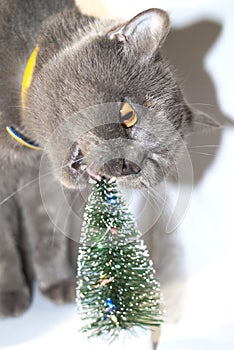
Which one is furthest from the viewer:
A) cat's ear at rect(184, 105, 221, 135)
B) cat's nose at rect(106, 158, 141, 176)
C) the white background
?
the white background

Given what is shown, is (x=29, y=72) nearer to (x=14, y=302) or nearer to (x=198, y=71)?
(x=198, y=71)

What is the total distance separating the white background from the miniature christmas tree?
0.65ft

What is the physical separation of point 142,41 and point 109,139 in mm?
175

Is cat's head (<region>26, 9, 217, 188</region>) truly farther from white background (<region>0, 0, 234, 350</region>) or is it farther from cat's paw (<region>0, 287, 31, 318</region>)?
cat's paw (<region>0, 287, 31, 318</region>)

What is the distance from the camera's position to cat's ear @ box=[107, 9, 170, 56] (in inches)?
31.4

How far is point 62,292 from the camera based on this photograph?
46.1 inches

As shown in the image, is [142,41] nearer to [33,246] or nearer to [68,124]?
[68,124]

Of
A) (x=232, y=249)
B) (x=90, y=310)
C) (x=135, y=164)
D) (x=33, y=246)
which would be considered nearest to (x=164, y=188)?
(x=135, y=164)

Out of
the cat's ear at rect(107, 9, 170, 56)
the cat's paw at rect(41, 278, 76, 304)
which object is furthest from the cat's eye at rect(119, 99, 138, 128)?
the cat's paw at rect(41, 278, 76, 304)

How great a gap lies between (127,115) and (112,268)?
0.79ft

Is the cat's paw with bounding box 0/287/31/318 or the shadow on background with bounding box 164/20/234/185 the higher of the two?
the shadow on background with bounding box 164/20/234/185

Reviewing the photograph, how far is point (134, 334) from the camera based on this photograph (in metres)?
0.91

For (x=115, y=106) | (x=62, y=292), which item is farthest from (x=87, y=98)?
(x=62, y=292)

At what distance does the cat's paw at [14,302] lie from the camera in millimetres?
1128
